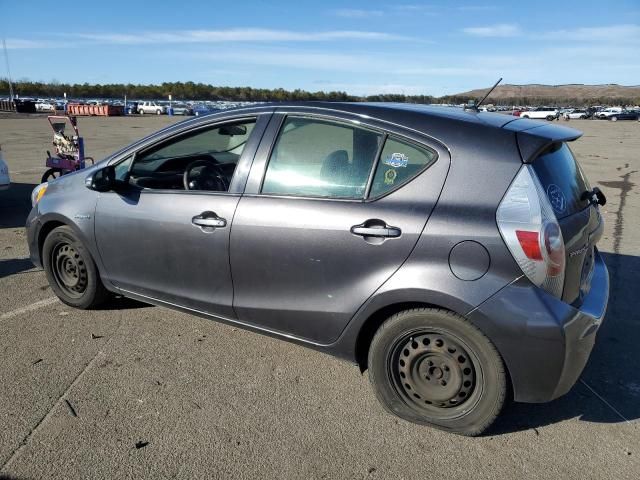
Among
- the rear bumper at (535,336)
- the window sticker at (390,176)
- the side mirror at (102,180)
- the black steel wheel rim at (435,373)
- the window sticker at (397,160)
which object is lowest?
the black steel wheel rim at (435,373)

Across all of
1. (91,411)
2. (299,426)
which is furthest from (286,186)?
(91,411)

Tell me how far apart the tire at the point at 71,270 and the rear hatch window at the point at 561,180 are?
3.33 m

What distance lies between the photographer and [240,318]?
3.49 m

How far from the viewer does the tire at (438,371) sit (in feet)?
8.93

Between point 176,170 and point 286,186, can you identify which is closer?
point 286,186

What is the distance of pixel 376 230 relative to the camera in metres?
2.85

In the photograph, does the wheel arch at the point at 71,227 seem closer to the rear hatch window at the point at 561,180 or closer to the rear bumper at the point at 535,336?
the rear bumper at the point at 535,336

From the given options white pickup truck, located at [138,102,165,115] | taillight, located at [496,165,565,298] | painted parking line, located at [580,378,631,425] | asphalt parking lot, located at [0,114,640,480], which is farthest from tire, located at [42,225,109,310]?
white pickup truck, located at [138,102,165,115]

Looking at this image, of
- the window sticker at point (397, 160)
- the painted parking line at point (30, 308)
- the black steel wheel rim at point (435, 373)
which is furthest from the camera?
the painted parking line at point (30, 308)

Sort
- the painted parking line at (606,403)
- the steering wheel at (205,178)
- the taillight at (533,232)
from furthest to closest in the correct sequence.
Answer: the steering wheel at (205,178), the painted parking line at (606,403), the taillight at (533,232)

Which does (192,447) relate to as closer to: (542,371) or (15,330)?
(542,371)

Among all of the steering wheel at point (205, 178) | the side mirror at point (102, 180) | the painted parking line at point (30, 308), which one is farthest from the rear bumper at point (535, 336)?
the painted parking line at point (30, 308)

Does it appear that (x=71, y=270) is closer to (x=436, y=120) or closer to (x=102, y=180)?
(x=102, y=180)

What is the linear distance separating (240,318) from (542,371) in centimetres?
185
